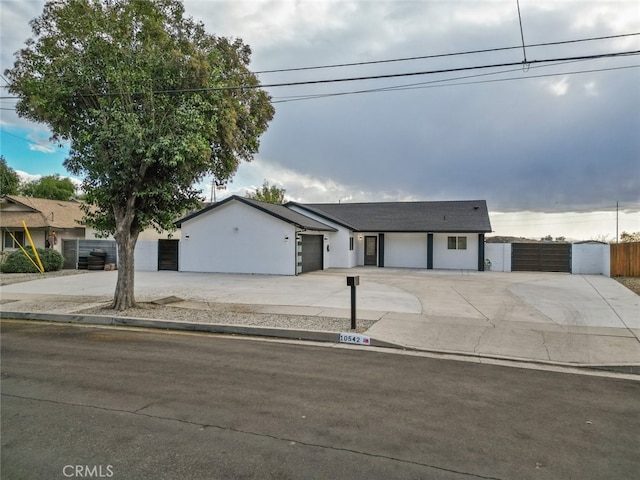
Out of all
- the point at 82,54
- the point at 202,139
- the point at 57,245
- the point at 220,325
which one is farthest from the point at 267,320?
the point at 57,245

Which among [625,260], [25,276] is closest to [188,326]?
[25,276]

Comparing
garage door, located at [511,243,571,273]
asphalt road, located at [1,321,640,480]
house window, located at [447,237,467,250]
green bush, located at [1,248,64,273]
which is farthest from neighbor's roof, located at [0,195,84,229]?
garage door, located at [511,243,571,273]

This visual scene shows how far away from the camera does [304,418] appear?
4.28 m

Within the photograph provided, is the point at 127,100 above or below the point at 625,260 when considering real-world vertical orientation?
above

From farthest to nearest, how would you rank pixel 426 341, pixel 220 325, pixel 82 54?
pixel 82 54 → pixel 220 325 → pixel 426 341

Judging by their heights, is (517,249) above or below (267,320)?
above

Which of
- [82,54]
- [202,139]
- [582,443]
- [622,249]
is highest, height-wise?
[82,54]

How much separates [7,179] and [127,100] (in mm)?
44487

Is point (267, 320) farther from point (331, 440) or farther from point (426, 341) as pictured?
point (331, 440)

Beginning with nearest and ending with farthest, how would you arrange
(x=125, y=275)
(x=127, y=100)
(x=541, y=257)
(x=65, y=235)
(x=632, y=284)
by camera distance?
(x=127, y=100), (x=125, y=275), (x=632, y=284), (x=541, y=257), (x=65, y=235)

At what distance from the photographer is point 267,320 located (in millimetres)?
9430

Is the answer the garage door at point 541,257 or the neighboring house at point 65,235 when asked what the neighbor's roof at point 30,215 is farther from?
the garage door at point 541,257

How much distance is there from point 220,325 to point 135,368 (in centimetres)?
288

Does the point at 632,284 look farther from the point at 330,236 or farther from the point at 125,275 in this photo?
the point at 125,275
